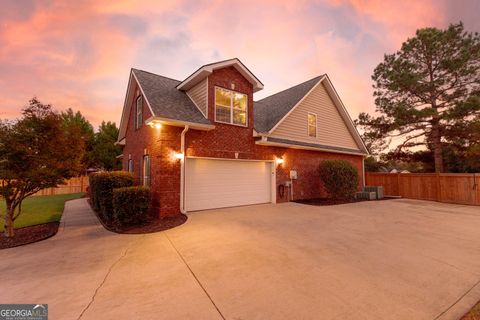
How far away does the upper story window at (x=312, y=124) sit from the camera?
12719 mm

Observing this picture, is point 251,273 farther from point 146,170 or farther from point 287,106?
point 287,106

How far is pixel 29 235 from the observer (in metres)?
6.03

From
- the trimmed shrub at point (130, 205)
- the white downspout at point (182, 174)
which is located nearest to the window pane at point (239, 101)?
the white downspout at point (182, 174)

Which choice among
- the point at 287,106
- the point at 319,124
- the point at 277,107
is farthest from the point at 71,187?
the point at 319,124

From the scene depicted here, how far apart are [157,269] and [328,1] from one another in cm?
1191

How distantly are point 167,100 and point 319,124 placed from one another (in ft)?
31.3

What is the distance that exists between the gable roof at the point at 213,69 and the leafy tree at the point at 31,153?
5088mm

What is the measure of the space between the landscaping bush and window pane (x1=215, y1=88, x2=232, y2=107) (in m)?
6.93

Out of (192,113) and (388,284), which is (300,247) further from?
(192,113)

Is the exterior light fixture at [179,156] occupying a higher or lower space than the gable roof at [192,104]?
lower

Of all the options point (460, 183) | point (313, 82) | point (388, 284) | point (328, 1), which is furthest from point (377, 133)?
point (388, 284)

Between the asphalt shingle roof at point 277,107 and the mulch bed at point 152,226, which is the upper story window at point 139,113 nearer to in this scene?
the mulch bed at point 152,226

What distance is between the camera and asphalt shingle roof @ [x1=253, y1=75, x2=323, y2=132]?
440 inches

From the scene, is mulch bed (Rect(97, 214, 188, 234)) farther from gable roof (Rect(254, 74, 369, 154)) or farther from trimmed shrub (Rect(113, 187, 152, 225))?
gable roof (Rect(254, 74, 369, 154))
